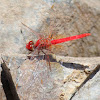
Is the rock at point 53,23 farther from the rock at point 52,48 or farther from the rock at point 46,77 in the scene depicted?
the rock at point 46,77

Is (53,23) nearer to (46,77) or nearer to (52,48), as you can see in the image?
(52,48)

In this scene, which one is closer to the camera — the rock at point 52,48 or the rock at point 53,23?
the rock at point 52,48

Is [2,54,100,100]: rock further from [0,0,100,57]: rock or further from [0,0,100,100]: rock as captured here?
[0,0,100,57]: rock

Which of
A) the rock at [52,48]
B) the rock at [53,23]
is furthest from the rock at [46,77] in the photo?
the rock at [53,23]

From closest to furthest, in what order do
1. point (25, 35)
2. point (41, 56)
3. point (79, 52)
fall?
1. point (41, 56)
2. point (25, 35)
3. point (79, 52)

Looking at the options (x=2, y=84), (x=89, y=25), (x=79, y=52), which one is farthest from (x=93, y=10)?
Answer: (x=2, y=84)

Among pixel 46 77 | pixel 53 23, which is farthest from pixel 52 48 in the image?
pixel 46 77

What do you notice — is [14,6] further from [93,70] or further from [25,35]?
[93,70]

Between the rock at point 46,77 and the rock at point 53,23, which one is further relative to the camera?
the rock at point 53,23

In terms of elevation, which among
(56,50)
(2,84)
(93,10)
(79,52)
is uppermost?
(93,10)

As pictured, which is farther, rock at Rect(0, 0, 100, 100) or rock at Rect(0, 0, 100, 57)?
Result: rock at Rect(0, 0, 100, 57)

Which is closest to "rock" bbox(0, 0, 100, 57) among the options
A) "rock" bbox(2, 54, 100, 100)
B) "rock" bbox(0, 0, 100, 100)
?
"rock" bbox(0, 0, 100, 100)
